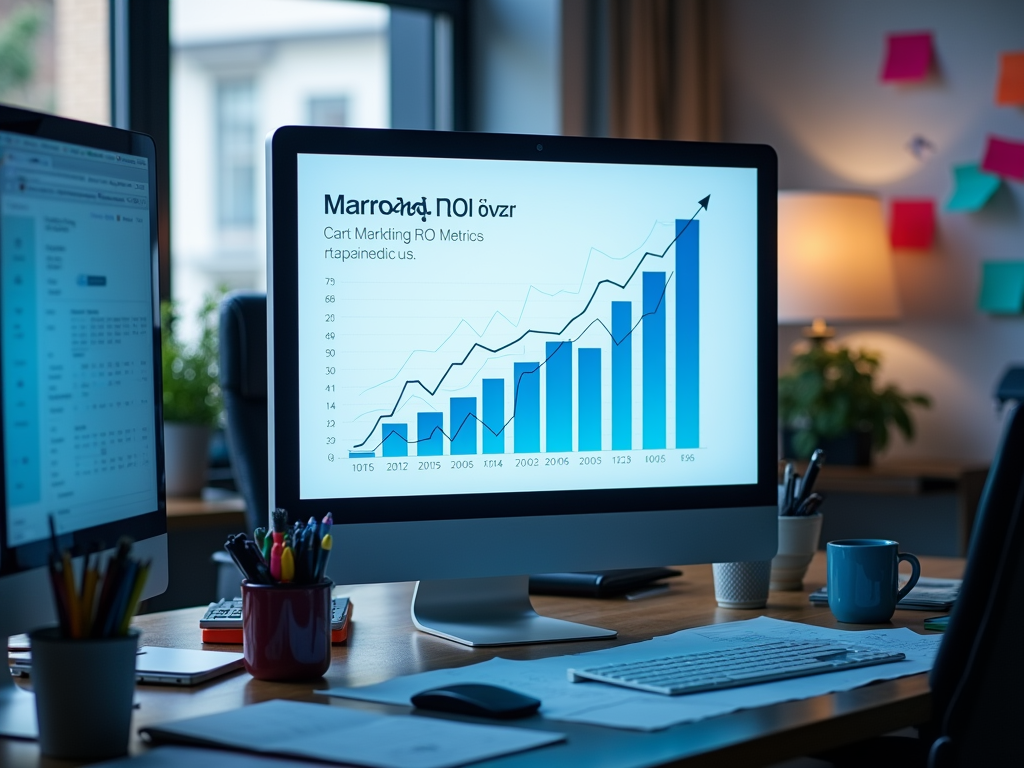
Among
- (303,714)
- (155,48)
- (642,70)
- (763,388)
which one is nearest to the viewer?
(303,714)

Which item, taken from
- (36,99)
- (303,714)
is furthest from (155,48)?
(303,714)

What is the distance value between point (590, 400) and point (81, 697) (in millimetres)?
603

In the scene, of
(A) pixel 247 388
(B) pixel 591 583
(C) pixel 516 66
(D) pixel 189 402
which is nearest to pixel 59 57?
(D) pixel 189 402

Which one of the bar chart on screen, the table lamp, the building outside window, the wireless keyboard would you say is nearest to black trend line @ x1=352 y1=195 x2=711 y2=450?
the bar chart on screen

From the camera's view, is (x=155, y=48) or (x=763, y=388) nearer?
(x=763, y=388)

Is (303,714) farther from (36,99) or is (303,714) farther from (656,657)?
(36,99)

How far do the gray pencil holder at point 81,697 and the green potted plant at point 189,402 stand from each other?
1834 mm

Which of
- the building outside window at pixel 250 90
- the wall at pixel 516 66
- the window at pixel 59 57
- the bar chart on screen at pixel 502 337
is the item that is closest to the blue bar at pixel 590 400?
the bar chart on screen at pixel 502 337

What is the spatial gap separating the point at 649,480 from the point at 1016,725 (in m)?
0.43

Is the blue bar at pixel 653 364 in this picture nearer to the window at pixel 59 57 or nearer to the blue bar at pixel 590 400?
the blue bar at pixel 590 400

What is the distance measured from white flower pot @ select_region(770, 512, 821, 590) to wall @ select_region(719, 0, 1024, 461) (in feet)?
6.35

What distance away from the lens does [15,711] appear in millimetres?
955

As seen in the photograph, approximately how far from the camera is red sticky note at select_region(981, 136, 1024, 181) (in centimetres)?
315

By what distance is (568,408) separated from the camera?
1.27m
